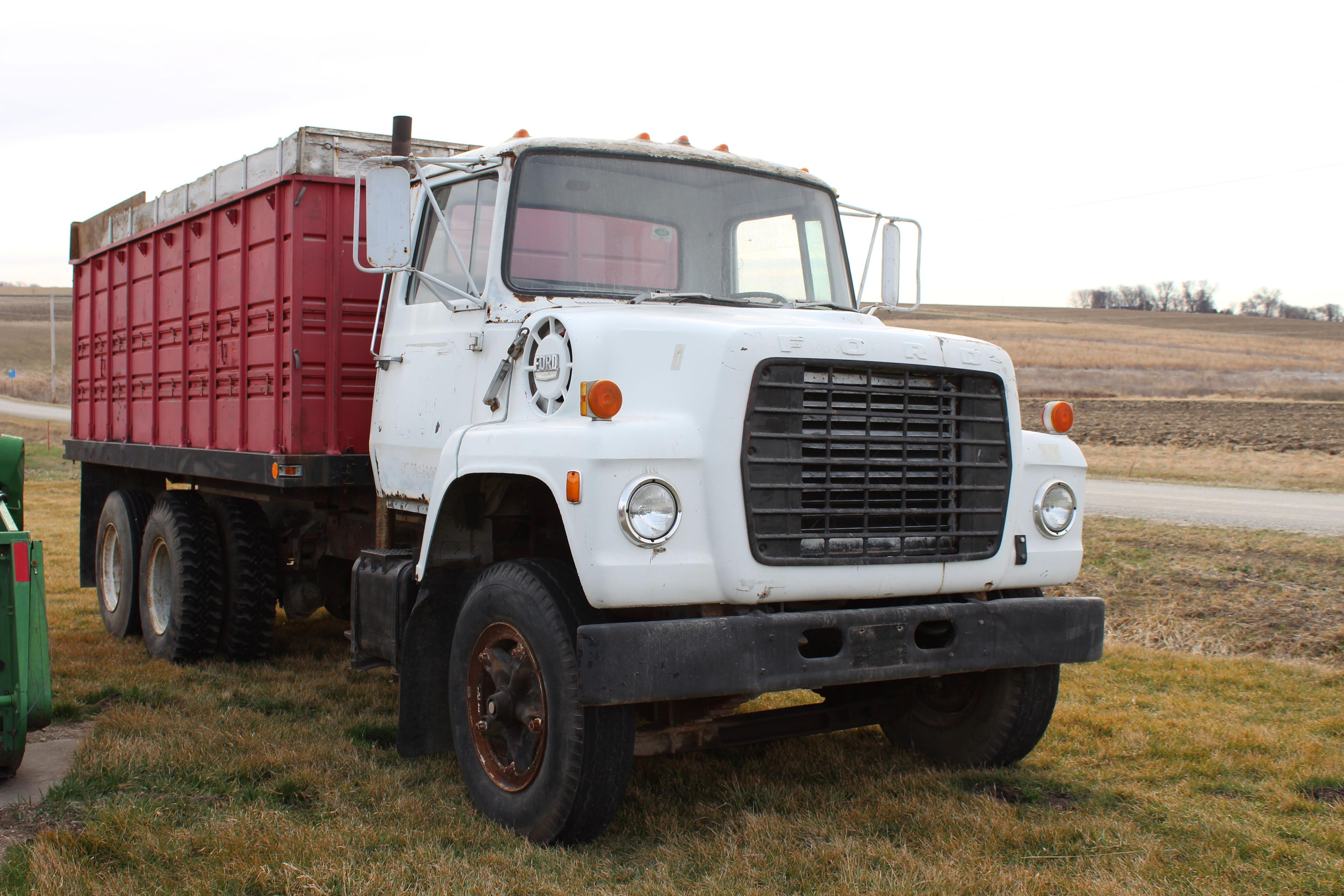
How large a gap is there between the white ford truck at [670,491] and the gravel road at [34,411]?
3879cm

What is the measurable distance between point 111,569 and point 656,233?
5879mm

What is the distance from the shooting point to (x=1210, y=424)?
1054 inches

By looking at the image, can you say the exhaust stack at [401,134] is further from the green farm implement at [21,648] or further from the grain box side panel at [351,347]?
the green farm implement at [21,648]

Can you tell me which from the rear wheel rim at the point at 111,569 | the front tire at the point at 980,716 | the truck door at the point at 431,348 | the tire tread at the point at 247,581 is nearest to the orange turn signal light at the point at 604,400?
the truck door at the point at 431,348

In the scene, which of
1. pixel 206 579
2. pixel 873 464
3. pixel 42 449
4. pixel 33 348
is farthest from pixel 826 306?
pixel 33 348

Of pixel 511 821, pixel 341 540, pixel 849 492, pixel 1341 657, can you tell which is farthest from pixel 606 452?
pixel 1341 657

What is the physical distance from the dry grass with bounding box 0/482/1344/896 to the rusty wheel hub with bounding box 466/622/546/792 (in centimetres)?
24

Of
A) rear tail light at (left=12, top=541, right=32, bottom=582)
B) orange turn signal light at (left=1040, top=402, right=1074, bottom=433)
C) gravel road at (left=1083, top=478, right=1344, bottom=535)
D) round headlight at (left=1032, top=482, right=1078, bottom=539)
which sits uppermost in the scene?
orange turn signal light at (left=1040, top=402, right=1074, bottom=433)

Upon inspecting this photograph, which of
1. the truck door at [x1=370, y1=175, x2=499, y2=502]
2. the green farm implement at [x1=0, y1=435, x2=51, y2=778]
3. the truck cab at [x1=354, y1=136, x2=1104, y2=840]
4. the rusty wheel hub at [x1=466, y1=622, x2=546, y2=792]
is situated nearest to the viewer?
the truck cab at [x1=354, y1=136, x2=1104, y2=840]

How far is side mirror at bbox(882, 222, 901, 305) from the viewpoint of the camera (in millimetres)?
6062

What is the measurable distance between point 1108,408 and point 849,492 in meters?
29.1

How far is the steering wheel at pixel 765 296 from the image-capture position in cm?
528

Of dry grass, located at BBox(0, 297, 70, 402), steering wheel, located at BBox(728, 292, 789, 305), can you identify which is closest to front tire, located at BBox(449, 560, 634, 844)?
steering wheel, located at BBox(728, 292, 789, 305)

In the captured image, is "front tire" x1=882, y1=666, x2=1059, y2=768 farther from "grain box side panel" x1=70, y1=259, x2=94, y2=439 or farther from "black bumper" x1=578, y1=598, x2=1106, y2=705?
"grain box side panel" x1=70, y1=259, x2=94, y2=439
